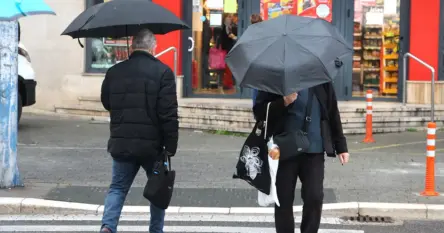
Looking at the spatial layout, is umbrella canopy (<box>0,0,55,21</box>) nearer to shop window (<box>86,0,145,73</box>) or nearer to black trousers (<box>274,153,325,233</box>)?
black trousers (<box>274,153,325,233</box>)

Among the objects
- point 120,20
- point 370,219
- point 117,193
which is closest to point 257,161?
point 117,193

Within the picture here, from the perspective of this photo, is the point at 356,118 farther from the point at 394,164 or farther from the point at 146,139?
the point at 146,139

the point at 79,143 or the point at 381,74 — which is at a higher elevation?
the point at 381,74

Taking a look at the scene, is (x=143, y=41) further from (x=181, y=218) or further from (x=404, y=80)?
(x=404, y=80)

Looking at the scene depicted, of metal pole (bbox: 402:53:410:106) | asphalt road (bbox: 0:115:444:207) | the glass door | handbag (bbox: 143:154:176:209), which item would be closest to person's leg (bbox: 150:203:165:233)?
handbag (bbox: 143:154:176:209)

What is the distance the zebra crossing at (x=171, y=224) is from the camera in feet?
21.9

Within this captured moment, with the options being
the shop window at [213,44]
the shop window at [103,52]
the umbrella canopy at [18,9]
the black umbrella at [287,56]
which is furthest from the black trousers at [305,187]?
the shop window at [103,52]

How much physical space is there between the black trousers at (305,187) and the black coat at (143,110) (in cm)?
90

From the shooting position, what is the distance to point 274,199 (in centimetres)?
518

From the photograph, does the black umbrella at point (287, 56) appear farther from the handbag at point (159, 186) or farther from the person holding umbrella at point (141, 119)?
the handbag at point (159, 186)

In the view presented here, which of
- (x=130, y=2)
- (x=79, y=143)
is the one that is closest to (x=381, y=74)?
(x=79, y=143)

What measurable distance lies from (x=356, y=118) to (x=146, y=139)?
8014mm

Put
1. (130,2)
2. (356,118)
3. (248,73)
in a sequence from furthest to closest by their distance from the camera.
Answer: (356,118) < (130,2) < (248,73)

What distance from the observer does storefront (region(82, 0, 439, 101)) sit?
1485cm
